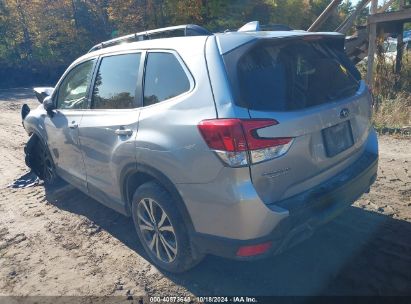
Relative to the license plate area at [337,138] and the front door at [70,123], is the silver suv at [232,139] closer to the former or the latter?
the license plate area at [337,138]

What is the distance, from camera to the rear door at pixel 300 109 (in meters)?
2.41

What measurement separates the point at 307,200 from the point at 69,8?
28218 millimetres

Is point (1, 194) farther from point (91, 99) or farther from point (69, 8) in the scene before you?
point (69, 8)

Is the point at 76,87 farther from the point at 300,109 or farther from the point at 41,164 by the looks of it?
the point at 300,109

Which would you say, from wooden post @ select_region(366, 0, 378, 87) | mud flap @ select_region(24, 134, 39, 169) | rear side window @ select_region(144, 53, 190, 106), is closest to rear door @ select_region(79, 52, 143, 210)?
rear side window @ select_region(144, 53, 190, 106)

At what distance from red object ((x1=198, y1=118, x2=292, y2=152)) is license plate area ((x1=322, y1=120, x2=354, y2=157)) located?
0.50 metres

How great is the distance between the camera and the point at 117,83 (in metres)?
3.44

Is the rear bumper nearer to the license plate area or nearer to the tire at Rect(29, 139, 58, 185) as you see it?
the license plate area

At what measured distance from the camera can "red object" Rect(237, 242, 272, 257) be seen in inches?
95.5

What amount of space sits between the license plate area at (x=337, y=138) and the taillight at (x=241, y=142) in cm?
51

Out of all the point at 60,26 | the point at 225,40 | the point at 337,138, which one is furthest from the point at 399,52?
the point at 60,26

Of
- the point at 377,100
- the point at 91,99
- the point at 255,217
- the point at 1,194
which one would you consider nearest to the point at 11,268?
the point at 91,99

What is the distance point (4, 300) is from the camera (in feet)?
10.1

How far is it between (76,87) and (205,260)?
244cm
